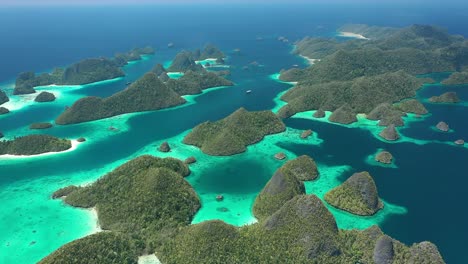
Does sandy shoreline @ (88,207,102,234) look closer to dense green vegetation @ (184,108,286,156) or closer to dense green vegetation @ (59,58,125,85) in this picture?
dense green vegetation @ (184,108,286,156)

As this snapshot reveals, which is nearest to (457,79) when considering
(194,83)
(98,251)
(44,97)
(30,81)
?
(194,83)

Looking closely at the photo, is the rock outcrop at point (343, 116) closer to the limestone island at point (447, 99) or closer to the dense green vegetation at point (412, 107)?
the dense green vegetation at point (412, 107)

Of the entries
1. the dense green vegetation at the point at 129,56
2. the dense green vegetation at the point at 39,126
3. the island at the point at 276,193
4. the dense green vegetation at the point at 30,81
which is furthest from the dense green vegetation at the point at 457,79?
the dense green vegetation at the point at 30,81

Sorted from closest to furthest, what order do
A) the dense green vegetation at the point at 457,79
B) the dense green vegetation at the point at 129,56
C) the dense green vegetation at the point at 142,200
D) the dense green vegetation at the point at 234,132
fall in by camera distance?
the dense green vegetation at the point at 142,200
the dense green vegetation at the point at 234,132
the dense green vegetation at the point at 457,79
the dense green vegetation at the point at 129,56

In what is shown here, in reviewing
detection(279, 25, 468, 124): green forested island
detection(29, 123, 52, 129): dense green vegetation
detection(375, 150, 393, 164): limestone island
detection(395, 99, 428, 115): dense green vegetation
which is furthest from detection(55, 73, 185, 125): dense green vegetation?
detection(395, 99, 428, 115): dense green vegetation

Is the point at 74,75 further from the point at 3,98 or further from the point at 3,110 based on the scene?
the point at 3,110
